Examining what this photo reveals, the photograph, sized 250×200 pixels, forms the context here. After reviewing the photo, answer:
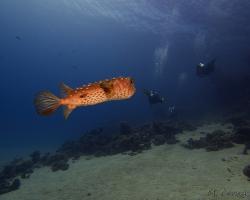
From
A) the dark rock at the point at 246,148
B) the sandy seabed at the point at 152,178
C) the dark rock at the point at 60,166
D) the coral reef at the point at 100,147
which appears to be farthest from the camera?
the coral reef at the point at 100,147

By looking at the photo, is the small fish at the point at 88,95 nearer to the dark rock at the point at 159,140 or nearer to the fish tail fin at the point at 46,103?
the fish tail fin at the point at 46,103

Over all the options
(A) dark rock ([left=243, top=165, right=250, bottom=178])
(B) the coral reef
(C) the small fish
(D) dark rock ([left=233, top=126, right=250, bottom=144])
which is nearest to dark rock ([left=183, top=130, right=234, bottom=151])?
(D) dark rock ([left=233, top=126, right=250, bottom=144])

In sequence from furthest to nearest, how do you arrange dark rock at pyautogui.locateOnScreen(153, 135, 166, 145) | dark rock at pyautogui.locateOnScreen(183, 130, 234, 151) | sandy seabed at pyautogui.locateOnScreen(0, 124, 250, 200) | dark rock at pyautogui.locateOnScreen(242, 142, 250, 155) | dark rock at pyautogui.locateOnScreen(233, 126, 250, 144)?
dark rock at pyautogui.locateOnScreen(153, 135, 166, 145) < dark rock at pyautogui.locateOnScreen(233, 126, 250, 144) < dark rock at pyautogui.locateOnScreen(183, 130, 234, 151) < dark rock at pyautogui.locateOnScreen(242, 142, 250, 155) < sandy seabed at pyautogui.locateOnScreen(0, 124, 250, 200)

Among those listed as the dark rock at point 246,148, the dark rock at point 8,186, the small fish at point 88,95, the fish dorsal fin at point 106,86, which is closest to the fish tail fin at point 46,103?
the small fish at point 88,95

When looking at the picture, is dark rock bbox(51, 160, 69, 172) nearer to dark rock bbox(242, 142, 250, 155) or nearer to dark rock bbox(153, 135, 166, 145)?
dark rock bbox(153, 135, 166, 145)

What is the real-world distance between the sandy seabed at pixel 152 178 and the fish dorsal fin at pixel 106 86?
720 centimetres

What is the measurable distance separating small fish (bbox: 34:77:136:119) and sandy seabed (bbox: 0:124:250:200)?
23.1ft

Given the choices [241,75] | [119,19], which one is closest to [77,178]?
[241,75]

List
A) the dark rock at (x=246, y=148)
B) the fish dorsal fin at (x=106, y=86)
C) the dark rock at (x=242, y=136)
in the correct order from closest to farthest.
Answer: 1. the fish dorsal fin at (x=106, y=86)
2. the dark rock at (x=246, y=148)
3. the dark rock at (x=242, y=136)

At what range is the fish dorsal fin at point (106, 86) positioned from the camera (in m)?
2.49

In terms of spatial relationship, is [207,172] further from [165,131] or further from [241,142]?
[165,131]

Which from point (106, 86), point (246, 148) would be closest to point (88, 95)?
point (106, 86)

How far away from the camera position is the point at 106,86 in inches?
99.0

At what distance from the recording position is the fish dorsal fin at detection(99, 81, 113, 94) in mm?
2489
